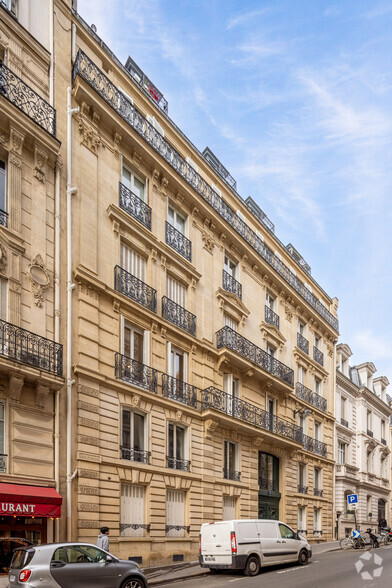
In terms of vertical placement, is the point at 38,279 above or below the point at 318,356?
above

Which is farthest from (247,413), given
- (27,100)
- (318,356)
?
(27,100)

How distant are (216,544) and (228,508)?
688 centimetres

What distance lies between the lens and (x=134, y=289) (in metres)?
20.5

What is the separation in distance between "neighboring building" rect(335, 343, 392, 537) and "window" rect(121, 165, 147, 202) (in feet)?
74.1

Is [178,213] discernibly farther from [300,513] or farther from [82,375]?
[300,513]

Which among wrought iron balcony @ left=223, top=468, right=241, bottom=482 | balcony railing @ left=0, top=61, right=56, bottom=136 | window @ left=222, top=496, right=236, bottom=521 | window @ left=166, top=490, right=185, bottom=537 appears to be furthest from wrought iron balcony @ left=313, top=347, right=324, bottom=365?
balcony railing @ left=0, top=61, right=56, bottom=136

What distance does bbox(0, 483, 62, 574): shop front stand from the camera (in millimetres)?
14078

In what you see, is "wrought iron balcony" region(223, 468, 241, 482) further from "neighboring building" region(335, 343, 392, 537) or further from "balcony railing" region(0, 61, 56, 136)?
"neighboring building" region(335, 343, 392, 537)

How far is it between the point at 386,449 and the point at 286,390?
2274 centimetres

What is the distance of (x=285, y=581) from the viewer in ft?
52.9

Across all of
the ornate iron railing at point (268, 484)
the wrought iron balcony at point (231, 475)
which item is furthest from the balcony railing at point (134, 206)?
the ornate iron railing at point (268, 484)

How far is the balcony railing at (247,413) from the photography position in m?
23.7

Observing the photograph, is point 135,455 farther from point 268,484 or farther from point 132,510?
point 268,484

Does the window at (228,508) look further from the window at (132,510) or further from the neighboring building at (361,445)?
the neighboring building at (361,445)
